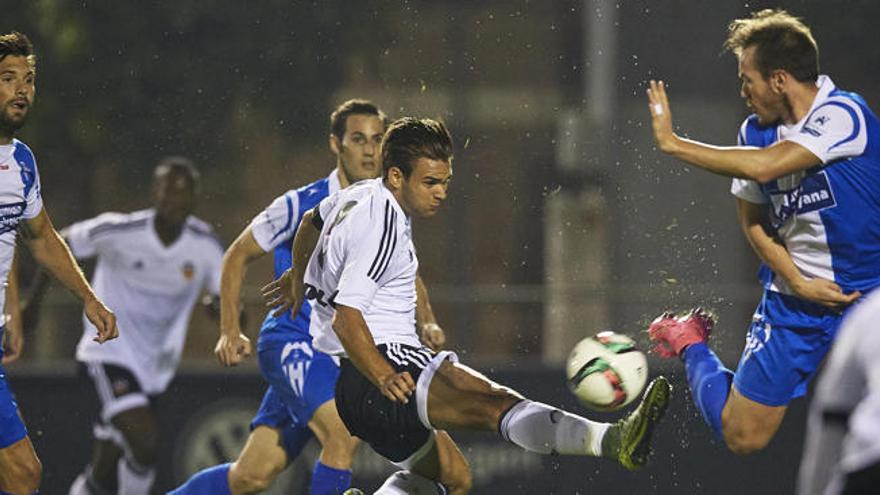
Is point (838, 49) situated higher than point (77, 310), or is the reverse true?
point (838, 49)

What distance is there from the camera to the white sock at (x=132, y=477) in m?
10.3

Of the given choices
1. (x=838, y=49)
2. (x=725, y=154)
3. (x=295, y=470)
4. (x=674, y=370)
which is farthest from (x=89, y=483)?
(x=838, y=49)

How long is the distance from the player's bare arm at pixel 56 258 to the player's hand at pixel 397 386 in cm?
127

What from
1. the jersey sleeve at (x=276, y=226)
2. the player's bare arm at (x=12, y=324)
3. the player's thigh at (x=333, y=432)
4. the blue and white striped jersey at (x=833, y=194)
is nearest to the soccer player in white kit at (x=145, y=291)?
the player's bare arm at (x=12, y=324)

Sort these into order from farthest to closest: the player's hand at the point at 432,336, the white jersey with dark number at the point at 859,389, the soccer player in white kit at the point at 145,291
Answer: the soccer player in white kit at the point at 145,291 < the player's hand at the point at 432,336 < the white jersey with dark number at the point at 859,389

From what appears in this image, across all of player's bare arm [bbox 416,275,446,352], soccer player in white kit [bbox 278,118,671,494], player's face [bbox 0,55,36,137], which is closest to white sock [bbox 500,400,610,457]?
soccer player in white kit [bbox 278,118,671,494]

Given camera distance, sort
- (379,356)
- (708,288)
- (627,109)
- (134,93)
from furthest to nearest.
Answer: (627,109), (134,93), (708,288), (379,356)

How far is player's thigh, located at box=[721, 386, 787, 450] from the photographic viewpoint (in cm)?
692

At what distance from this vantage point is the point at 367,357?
6258 millimetres

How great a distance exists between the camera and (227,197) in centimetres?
1582

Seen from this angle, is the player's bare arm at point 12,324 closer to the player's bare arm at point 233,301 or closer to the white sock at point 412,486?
the player's bare arm at point 233,301


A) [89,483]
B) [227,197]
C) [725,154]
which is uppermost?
[725,154]

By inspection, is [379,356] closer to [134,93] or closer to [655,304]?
[655,304]

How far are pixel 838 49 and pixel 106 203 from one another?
19.9ft
